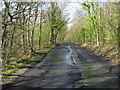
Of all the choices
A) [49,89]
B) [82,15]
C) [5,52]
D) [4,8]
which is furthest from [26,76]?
[82,15]

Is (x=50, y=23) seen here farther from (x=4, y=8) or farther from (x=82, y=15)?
(x=4, y=8)

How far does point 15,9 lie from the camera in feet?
46.9

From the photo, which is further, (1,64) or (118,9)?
(118,9)

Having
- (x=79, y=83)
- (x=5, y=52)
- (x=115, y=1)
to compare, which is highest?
(x=115, y=1)

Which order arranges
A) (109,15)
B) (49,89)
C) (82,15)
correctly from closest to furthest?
(49,89), (109,15), (82,15)

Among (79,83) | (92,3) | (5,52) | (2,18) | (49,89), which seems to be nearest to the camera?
(49,89)

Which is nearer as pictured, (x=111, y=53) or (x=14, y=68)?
(x=14, y=68)

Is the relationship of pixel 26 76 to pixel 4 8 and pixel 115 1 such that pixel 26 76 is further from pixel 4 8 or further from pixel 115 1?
pixel 115 1

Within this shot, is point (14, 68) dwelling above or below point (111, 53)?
below

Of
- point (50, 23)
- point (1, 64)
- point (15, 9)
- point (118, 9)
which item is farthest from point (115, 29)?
point (50, 23)

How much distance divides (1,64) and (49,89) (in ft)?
25.4

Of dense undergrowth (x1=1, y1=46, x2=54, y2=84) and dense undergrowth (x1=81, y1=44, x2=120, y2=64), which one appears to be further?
dense undergrowth (x1=81, y1=44, x2=120, y2=64)

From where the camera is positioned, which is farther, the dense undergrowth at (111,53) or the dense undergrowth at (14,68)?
the dense undergrowth at (111,53)

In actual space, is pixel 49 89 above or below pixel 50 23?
below
